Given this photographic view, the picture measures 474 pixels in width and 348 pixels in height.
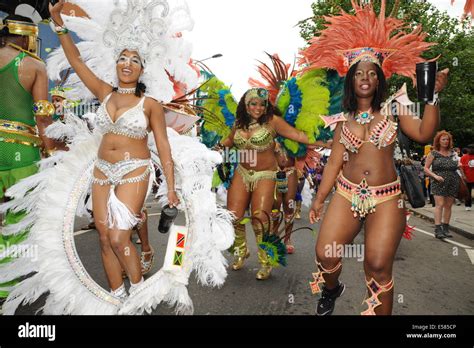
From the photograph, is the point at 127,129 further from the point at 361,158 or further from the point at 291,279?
the point at 291,279

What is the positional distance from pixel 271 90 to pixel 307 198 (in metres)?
4.33

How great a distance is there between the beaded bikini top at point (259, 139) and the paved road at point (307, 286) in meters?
Answer: 1.59

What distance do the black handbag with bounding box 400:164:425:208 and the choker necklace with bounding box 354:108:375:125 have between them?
2.35 feet

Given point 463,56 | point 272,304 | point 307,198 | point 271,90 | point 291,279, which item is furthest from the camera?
point 463,56

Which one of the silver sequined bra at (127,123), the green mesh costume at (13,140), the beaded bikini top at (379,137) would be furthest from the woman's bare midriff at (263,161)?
the green mesh costume at (13,140)

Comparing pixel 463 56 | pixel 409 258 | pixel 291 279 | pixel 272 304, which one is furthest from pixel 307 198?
pixel 463 56

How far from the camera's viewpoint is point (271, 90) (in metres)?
6.19

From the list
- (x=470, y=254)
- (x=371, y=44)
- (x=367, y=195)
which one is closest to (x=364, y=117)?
(x=367, y=195)

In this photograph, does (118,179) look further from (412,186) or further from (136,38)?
(412,186)

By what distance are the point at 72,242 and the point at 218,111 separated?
3.01 m

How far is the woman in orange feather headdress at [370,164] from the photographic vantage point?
3.03m

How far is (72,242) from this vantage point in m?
3.41

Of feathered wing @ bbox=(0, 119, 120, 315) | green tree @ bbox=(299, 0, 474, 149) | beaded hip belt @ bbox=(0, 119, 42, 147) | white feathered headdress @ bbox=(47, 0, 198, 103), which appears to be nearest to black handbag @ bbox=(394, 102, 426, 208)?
white feathered headdress @ bbox=(47, 0, 198, 103)
